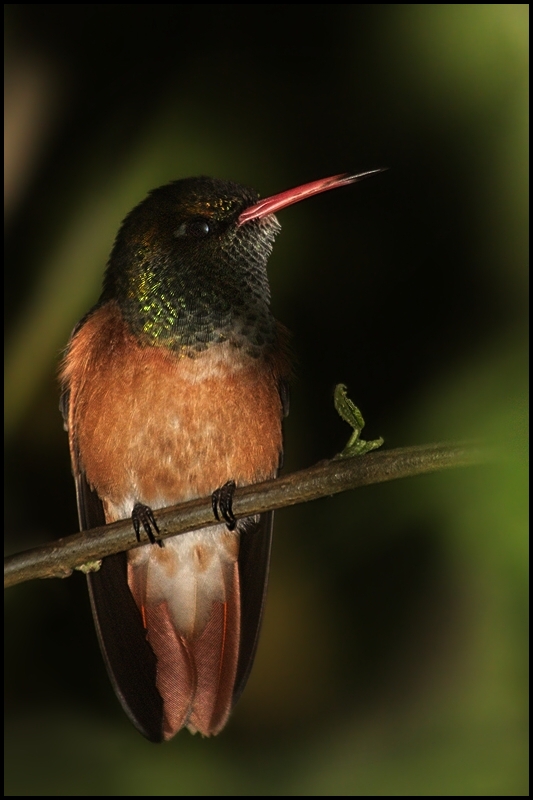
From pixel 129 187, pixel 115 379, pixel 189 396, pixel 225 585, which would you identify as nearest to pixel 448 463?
pixel 129 187

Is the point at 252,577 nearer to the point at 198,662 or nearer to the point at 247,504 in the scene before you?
the point at 198,662

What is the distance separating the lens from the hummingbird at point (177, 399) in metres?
1.47

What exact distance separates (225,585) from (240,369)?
0.59 meters

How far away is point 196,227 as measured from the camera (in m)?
1.51

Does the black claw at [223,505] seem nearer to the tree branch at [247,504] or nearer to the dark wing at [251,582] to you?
the tree branch at [247,504]

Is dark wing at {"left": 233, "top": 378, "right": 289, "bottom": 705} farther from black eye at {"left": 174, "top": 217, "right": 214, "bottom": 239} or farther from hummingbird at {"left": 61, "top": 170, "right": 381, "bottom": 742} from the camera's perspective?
black eye at {"left": 174, "top": 217, "right": 214, "bottom": 239}

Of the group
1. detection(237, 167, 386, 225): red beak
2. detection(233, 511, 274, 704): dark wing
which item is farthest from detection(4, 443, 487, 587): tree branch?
detection(233, 511, 274, 704): dark wing

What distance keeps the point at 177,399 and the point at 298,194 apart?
470mm

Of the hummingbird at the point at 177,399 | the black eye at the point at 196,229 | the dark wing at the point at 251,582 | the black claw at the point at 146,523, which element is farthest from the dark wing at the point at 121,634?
the black eye at the point at 196,229

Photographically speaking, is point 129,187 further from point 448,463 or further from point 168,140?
point 448,463

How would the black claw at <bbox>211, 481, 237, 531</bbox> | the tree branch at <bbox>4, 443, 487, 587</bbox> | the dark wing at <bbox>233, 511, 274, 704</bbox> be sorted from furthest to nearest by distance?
the dark wing at <bbox>233, 511, 274, 704</bbox> < the black claw at <bbox>211, 481, 237, 531</bbox> < the tree branch at <bbox>4, 443, 487, 587</bbox>

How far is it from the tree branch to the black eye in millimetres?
507

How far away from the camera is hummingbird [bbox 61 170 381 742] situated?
1475 mm

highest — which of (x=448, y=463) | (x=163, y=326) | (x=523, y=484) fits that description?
(x=163, y=326)
